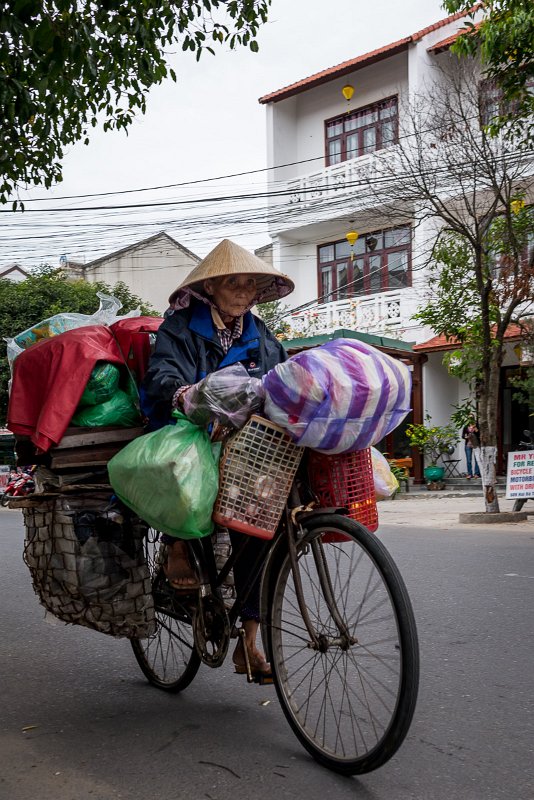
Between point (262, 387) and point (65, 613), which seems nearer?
point (262, 387)

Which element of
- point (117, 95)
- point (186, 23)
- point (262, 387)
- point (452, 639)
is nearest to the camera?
point (262, 387)

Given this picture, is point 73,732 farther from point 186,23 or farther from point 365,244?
point 365,244

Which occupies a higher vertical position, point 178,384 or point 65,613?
point 178,384

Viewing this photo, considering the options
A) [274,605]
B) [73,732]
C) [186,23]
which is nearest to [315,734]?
[274,605]

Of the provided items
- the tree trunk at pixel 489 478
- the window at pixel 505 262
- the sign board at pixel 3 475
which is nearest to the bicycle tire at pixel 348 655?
the tree trunk at pixel 489 478

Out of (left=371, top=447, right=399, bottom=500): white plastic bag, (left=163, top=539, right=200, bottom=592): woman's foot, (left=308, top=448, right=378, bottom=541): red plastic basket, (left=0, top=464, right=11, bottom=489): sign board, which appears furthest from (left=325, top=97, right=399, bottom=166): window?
(left=308, top=448, right=378, bottom=541): red plastic basket

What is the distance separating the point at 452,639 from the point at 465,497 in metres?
12.5

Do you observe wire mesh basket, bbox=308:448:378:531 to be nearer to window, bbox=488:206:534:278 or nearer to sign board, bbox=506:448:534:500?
window, bbox=488:206:534:278

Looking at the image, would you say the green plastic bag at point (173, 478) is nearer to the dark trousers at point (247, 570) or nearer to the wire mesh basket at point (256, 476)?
the wire mesh basket at point (256, 476)

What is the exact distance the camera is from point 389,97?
20.0 meters

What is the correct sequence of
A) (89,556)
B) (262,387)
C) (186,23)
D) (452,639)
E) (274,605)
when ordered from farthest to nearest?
(186,23), (452,639), (89,556), (274,605), (262,387)

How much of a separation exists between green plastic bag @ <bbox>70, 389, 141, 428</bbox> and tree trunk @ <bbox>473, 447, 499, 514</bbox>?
9.26 m

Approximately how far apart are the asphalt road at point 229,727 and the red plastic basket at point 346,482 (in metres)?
0.83

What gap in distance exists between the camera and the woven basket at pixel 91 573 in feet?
10.5
